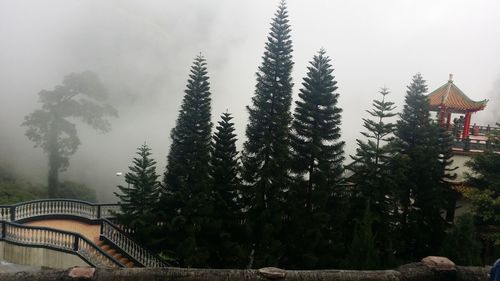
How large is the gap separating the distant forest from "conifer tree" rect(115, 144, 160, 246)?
43 millimetres

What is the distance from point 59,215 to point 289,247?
9.59 metres

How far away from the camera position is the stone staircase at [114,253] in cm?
1398

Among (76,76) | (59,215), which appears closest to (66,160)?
(76,76)

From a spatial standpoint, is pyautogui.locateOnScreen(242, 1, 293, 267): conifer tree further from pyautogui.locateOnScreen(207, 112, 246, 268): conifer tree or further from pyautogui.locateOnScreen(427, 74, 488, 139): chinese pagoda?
pyautogui.locateOnScreen(427, 74, 488, 139): chinese pagoda

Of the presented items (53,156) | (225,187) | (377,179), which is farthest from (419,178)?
(53,156)

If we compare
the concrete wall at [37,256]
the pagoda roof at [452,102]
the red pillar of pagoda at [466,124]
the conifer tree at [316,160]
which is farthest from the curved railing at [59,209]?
the red pillar of pagoda at [466,124]

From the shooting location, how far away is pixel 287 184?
53.4 ft

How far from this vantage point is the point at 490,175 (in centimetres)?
1672

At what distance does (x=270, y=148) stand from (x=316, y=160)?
2.32 metres

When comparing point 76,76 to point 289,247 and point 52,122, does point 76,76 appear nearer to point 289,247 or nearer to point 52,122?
point 52,122

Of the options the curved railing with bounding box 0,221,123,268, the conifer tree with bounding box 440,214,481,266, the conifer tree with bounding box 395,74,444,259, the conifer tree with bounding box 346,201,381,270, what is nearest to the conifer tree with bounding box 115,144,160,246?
→ the curved railing with bounding box 0,221,123,268

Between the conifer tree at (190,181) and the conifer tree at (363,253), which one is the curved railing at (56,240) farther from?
the conifer tree at (363,253)

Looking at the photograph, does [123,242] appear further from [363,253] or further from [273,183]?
[363,253]

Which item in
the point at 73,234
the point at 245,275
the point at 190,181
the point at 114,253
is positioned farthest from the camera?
the point at 190,181
